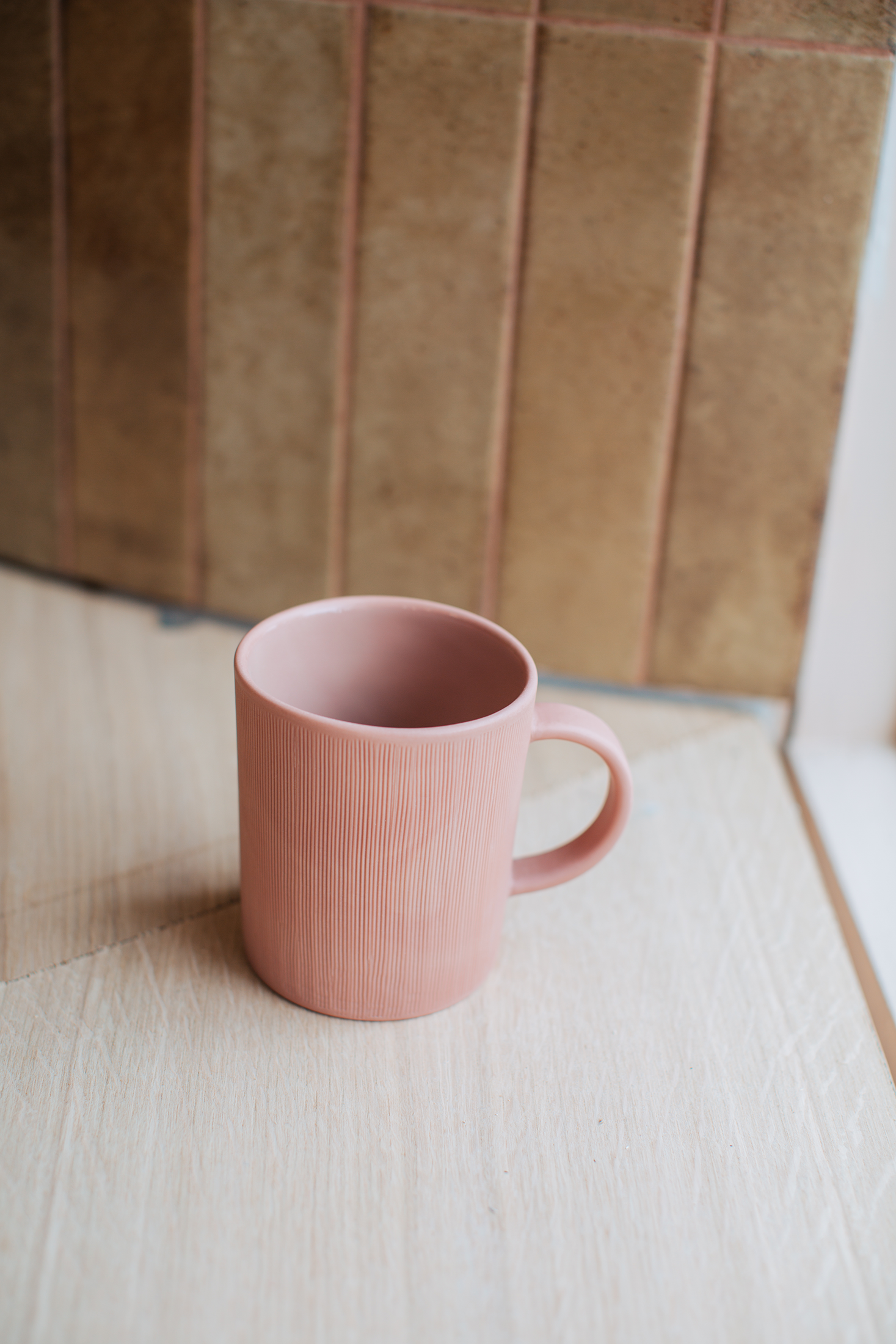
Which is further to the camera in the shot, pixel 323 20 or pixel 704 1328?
pixel 323 20

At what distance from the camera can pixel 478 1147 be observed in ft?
1.16

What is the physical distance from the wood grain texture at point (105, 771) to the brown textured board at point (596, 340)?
189 mm

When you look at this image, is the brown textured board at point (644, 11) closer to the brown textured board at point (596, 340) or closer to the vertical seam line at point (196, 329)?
the brown textured board at point (596, 340)

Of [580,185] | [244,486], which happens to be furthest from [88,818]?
[580,185]

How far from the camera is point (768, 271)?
0.54 metres

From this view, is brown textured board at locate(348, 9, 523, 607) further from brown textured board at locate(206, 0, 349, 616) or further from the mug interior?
the mug interior

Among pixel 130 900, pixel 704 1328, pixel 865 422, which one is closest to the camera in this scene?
pixel 704 1328

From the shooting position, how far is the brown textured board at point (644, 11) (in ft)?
1.67

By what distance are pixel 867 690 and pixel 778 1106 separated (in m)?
0.29

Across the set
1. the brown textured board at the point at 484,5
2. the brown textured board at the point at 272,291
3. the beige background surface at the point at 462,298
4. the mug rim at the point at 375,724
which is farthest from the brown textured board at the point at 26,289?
the mug rim at the point at 375,724

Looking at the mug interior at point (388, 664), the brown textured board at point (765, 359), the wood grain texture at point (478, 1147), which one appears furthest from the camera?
the brown textured board at point (765, 359)

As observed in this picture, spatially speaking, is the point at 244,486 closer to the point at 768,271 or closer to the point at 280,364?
the point at 280,364

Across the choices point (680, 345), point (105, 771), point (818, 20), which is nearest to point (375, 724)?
point (105, 771)

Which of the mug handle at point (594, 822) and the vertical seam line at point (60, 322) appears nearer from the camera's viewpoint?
the mug handle at point (594, 822)
